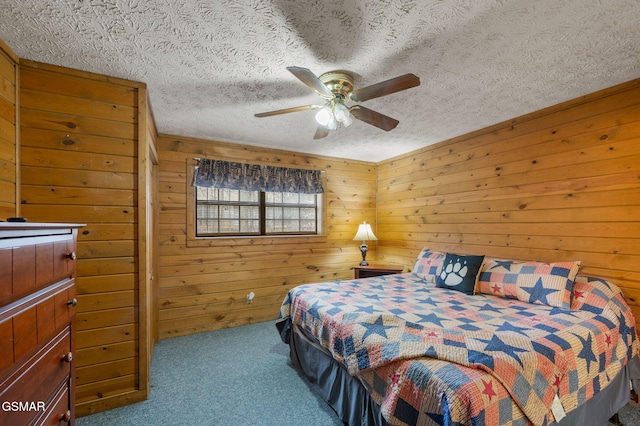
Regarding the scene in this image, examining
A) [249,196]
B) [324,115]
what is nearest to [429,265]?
[324,115]

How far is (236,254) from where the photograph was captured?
3631 mm

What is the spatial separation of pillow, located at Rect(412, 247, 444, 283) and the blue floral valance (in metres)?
1.66

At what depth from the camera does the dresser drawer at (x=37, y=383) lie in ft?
2.61

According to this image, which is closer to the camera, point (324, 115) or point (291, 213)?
point (324, 115)

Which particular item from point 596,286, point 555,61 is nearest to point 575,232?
point 596,286

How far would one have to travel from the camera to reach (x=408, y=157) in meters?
4.07

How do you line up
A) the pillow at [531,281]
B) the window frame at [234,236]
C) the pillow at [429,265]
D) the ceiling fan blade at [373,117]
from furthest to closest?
the window frame at [234,236], the pillow at [429,265], the pillow at [531,281], the ceiling fan blade at [373,117]

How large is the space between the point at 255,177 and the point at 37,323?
2907 mm

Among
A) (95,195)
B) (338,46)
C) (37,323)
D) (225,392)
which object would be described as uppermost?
(338,46)

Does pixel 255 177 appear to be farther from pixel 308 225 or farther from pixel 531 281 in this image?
pixel 531 281

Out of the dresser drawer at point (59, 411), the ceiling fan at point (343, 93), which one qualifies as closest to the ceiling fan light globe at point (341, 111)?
the ceiling fan at point (343, 93)

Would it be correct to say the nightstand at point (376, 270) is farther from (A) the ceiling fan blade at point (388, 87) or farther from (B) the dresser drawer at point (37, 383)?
(B) the dresser drawer at point (37, 383)

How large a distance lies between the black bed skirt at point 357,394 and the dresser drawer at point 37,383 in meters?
1.45

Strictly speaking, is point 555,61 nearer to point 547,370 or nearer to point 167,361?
point 547,370
